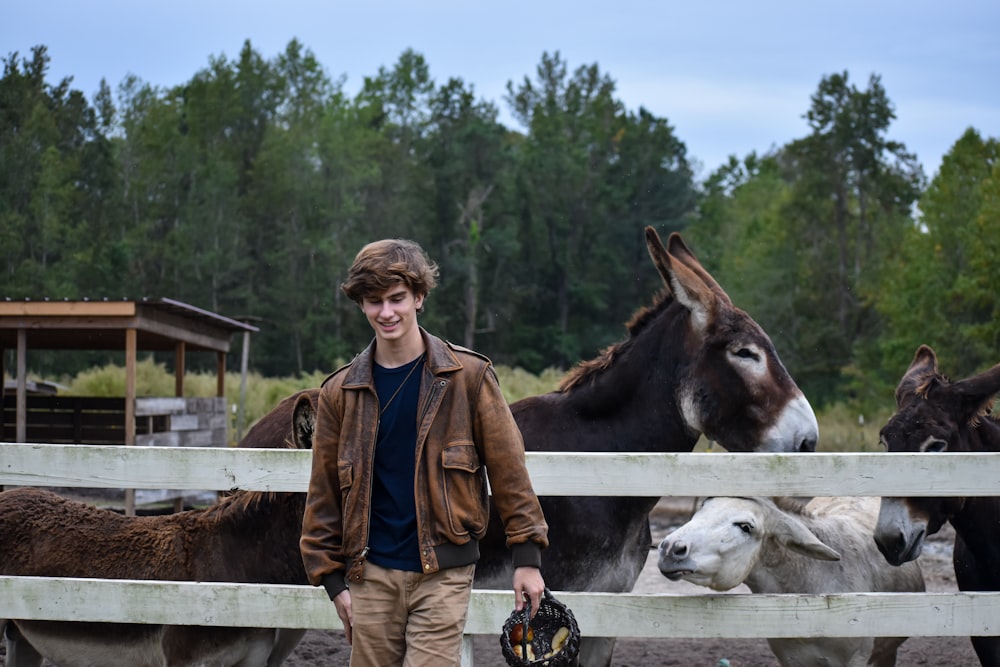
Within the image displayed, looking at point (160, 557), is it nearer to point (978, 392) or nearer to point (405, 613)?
point (405, 613)

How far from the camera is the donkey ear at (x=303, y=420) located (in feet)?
15.0

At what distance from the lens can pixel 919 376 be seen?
211 inches

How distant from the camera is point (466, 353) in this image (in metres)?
3.15

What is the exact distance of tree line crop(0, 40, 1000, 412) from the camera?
1446 inches

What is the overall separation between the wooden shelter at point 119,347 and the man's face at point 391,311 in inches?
367

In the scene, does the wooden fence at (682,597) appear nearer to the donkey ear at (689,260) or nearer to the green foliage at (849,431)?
the donkey ear at (689,260)

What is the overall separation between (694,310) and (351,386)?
2.22 meters

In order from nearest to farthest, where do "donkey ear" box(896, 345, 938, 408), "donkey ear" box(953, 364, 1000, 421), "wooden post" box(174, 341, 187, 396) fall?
1. "donkey ear" box(953, 364, 1000, 421)
2. "donkey ear" box(896, 345, 938, 408)
3. "wooden post" box(174, 341, 187, 396)

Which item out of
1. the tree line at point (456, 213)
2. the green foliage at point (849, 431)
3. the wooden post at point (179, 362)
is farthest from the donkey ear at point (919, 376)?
the tree line at point (456, 213)

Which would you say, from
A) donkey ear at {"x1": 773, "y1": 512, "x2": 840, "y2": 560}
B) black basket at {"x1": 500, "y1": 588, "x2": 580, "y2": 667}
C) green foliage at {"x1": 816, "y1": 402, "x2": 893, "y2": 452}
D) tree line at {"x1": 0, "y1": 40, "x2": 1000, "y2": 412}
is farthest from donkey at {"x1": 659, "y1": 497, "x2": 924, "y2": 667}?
tree line at {"x1": 0, "y1": 40, "x2": 1000, "y2": 412}

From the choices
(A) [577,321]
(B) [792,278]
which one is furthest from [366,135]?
(B) [792,278]

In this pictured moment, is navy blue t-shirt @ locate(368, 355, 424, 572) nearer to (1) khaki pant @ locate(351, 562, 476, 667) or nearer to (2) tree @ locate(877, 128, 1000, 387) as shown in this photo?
(1) khaki pant @ locate(351, 562, 476, 667)

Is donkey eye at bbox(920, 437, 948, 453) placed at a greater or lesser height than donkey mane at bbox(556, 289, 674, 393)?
lesser

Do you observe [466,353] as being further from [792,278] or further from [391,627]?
[792,278]
